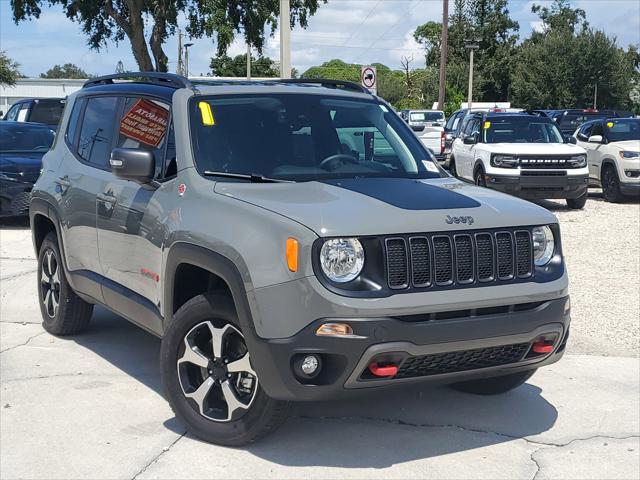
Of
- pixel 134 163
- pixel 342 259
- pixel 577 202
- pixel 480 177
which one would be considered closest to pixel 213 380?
pixel 342 259

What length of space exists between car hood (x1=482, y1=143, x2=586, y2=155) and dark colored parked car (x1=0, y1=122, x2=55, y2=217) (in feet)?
25.1

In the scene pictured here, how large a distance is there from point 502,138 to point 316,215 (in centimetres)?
1218

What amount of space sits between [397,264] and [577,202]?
39.4 feet

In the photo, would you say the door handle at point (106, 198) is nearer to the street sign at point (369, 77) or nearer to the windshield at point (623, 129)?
the street sign at point (369, 77)

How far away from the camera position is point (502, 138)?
1570cm

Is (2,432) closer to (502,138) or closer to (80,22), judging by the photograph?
(502,138)

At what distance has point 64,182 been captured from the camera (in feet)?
20.7

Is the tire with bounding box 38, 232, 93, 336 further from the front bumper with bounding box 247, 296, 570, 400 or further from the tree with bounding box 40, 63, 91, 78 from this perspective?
the tree with bounding box 40, 63, 91, 78

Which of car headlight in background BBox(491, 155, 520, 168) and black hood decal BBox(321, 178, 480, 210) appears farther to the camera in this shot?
car headlight in background BBox(491, 155, 520, 168)

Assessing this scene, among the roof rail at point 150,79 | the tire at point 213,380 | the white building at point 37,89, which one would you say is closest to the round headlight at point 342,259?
the tire at point 213,380

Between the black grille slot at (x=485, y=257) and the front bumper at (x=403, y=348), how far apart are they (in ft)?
0.57

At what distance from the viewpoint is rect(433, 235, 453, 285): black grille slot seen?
4.21 meters

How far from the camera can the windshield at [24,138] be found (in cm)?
1402

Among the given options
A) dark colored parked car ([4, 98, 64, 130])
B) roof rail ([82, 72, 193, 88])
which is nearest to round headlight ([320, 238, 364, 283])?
roof rail ([82, 72, 193, 88])
